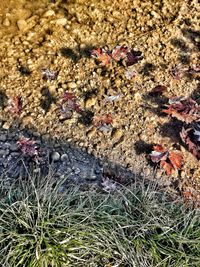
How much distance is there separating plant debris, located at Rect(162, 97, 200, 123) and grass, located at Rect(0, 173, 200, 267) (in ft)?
2.22

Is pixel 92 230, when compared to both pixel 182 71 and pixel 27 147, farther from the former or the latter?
pixel 182 71

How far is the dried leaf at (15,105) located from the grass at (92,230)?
2.43 feet

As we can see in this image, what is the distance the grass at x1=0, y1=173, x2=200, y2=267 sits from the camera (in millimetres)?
2684

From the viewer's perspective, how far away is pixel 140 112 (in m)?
3.63

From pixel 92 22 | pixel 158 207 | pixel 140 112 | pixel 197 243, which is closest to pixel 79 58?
pixel 92 22

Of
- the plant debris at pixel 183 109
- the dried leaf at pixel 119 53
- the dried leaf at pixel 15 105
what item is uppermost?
the dried leaf at pixel 119 53

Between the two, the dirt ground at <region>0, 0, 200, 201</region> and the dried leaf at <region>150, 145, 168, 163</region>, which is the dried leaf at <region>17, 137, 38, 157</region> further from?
the dried leaf at <region>150, 145, 168, 163</region>

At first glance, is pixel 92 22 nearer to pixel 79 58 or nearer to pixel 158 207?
pixel 79 58

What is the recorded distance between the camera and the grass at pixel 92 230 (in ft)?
8.80

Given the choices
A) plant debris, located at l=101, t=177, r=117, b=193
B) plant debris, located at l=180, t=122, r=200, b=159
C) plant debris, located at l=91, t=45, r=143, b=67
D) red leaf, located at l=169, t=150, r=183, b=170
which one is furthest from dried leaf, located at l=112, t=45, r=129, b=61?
plant debris, located at l=101, t=177, r=117, b=193

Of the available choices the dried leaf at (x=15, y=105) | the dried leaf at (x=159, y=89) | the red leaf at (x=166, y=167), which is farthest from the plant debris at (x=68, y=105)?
the red leaf at (x=166, y=167)

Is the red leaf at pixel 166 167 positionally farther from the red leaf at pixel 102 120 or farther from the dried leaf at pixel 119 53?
the dried leaf at pixel 119 53

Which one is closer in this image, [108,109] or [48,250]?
[48,250]

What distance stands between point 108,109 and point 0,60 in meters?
0.89
